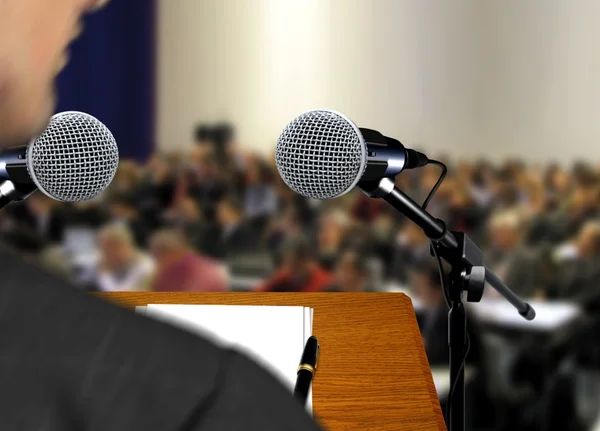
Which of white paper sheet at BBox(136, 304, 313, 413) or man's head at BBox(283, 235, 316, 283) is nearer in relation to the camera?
white paper sheet at BBox(136, 304, 313, 413)

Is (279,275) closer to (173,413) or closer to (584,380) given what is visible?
(584,380)

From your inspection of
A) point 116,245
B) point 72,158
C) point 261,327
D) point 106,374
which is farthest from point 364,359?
point 116,245

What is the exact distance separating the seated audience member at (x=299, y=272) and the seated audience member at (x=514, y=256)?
42cm

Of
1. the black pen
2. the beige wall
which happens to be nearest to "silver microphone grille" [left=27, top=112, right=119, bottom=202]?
the black pen

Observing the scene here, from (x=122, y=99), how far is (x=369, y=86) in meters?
0.62

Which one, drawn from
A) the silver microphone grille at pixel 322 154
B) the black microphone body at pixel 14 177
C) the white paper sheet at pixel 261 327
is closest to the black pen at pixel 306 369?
the white paper sheet at pixel 261 327

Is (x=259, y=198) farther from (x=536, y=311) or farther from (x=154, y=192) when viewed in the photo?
(x=536, y=311)

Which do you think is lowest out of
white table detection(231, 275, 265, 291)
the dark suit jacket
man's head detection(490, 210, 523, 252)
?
white table detection(231, 275, 265, 291)

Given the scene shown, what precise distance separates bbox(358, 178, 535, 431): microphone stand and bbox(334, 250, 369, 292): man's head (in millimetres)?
1074

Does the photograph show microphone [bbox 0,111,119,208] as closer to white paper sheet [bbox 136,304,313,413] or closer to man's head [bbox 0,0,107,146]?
white paper sheet [bbox 136,304,313,413]

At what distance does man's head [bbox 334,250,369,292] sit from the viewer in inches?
72.2

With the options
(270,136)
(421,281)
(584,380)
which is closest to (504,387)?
(584,380)

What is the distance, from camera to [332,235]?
183 centimetres

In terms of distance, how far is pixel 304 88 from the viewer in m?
1.72
